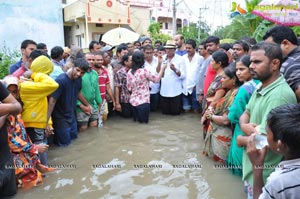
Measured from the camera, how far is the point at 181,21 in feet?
135

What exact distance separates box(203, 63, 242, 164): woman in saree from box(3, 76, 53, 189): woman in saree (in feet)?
7.67

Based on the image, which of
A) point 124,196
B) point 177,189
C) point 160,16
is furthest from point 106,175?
point 160,16

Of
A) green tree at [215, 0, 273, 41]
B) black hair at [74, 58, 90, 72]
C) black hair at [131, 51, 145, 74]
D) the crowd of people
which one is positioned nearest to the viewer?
the crowd of people

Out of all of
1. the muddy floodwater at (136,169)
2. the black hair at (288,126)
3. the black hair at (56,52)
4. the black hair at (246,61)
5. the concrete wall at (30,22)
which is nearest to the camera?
the black hair at (288,126)

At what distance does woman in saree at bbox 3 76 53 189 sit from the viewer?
3.33 meters

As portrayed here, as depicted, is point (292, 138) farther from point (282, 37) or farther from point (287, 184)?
point (282, 37)

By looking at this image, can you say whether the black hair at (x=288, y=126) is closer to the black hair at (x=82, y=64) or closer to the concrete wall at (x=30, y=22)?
the black hair at (x=82, y=64)

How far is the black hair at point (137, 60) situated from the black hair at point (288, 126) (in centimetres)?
455

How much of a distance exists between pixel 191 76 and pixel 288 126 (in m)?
5.31

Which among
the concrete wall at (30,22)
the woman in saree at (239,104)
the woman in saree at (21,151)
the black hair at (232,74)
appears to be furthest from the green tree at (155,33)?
the woman in saree at (21,151)

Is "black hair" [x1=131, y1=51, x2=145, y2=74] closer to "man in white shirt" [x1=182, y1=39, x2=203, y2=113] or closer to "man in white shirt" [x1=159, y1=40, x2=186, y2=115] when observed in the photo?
"man in white shirt" [x1=159, y1=40, x2=186, y2=115]

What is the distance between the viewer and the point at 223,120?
3.69 m

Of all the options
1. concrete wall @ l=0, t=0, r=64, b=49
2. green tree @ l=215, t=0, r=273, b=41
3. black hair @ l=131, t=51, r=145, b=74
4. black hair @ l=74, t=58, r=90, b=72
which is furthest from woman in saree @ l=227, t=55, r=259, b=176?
concrete wall @ l=0, t=0, r=64, b=49

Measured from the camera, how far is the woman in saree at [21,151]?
3334 mm
